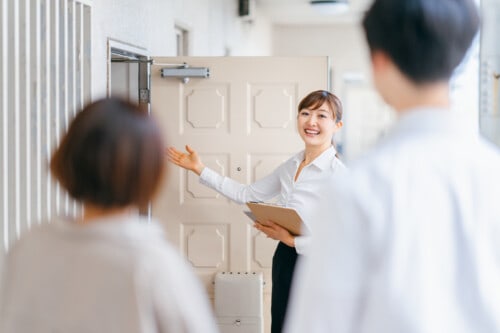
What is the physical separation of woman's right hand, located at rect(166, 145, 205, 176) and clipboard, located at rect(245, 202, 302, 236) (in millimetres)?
651

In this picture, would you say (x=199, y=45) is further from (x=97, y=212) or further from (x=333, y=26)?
(x=333, y=26)

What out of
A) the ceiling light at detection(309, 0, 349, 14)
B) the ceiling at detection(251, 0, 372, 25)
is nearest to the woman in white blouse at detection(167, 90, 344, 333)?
the ceiling light at detection(309, 0, 349, 14)

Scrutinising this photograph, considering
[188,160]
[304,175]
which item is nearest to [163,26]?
[188,160]

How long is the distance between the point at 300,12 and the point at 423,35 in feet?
32.7

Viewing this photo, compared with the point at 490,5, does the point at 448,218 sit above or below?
below

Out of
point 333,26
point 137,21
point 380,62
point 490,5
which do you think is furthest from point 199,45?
point 333,26

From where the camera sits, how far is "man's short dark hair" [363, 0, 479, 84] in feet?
4.02

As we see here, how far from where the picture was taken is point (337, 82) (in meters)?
12.5

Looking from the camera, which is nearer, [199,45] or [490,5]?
[490,5]

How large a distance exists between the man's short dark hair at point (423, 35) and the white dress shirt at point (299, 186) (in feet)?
6.41

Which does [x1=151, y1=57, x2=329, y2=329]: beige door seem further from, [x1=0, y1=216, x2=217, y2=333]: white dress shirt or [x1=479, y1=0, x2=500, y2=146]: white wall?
[x1=0, y1=216, x2=217, y2=333]: white dress shirt

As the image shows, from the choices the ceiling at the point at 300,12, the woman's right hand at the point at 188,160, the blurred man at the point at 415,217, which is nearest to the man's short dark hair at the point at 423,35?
the blurred man at the point at 415,217

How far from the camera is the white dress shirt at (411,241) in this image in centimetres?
113

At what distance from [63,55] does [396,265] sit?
8.14ft
